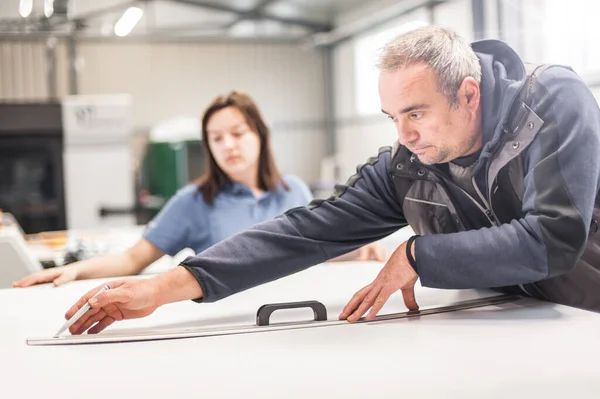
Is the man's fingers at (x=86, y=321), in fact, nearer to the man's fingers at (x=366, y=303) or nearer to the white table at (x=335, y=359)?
the white table at (x=335, y=359)

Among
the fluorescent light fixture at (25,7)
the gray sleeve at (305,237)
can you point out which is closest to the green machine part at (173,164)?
the fluorescent light fixture at (25,7)

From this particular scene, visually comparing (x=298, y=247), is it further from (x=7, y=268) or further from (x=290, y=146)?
(x=290, y=146)

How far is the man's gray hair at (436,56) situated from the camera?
106cm

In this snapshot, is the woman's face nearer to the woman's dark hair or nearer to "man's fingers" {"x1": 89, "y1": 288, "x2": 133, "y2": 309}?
the woman's dark hair

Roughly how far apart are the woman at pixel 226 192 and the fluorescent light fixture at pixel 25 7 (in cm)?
202

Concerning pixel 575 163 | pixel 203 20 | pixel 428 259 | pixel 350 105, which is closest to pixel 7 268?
pixel 428 259

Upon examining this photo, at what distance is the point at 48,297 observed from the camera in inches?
53.1

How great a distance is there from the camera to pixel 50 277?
5.06 ft

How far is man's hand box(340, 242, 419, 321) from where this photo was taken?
1.04 metres

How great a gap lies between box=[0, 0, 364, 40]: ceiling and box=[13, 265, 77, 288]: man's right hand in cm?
558

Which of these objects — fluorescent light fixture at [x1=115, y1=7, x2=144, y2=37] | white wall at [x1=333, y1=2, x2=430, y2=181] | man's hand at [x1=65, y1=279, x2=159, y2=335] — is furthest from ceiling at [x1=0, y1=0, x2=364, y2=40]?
man's hand at [x1=65, y1=279, x2=159, y2=335]

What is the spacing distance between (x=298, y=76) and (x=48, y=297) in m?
7.36

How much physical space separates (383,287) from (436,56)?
1.24 ft

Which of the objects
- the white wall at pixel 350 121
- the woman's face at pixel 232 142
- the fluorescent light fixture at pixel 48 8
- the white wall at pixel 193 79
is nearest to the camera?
the woman's face at pixel 232 142
